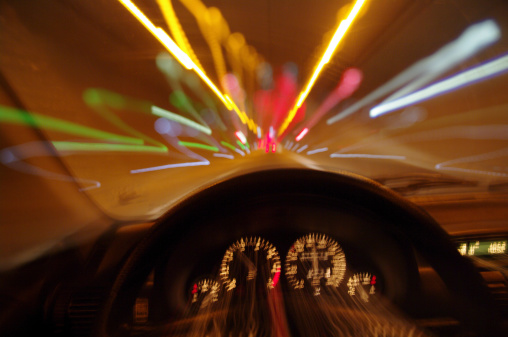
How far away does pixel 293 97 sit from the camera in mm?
26562

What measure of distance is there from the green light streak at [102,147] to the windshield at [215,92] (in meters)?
0.07

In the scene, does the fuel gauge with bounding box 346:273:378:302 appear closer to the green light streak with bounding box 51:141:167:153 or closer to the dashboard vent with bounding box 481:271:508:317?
the dashboard vent with bounding box 481:271:508:317

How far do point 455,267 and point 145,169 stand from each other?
36.3 feet

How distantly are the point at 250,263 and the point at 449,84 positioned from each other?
652 inches

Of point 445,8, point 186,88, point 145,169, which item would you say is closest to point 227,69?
point 186,88

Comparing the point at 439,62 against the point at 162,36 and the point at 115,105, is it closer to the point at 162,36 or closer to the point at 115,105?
the point at 162,36

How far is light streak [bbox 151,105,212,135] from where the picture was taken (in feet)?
64.3

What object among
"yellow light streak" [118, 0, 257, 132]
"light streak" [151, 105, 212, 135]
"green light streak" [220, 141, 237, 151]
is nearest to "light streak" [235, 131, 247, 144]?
"green light streak" [220, 141, 237, 151]

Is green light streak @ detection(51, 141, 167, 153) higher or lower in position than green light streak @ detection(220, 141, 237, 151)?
lower

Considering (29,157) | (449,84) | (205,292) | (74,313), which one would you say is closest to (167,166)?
(29,157)

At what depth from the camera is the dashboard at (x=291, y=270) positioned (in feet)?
6.36

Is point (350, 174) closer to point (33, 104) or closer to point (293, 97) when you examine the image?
point (33, 104)

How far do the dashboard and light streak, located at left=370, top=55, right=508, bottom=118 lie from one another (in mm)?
13270

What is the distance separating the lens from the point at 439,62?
15781 mm
